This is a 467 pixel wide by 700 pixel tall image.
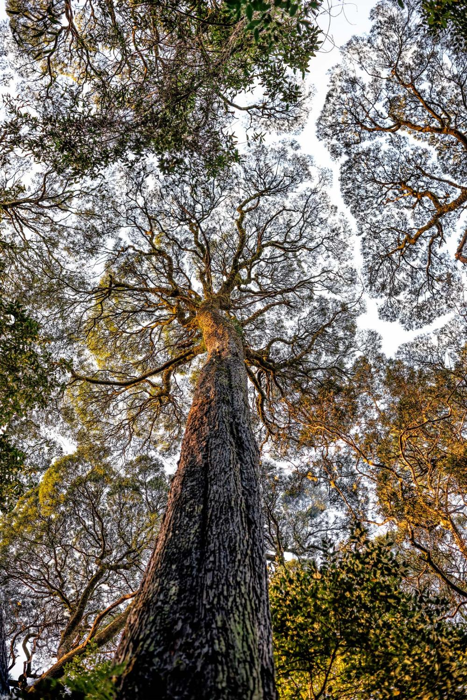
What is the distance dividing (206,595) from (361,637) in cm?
213

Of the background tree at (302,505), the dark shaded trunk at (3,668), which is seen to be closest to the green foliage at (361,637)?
the dark shaded trunk at (3,668)

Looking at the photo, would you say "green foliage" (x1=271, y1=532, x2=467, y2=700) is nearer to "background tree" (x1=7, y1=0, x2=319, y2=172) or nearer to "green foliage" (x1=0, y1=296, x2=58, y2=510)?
"green foliage" (x1=0, y1=296, x2=58, y2=510)

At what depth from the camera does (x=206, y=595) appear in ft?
5.47

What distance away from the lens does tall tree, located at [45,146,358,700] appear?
1451mm

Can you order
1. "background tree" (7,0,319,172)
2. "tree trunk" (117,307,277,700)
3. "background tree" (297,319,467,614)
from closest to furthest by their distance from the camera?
1. "tree trunk" (117,307,277,700)
2. "background tree" (7,0,319,172)
3. "background tree" (297,319,467,614)

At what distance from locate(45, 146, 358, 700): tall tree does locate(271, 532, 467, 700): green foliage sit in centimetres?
141

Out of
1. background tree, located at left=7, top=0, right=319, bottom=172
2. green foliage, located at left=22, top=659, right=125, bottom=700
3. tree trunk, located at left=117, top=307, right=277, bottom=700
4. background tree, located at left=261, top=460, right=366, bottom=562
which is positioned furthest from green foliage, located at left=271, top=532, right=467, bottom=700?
background tree, located at left=261, top=460, right=366, bottom=562

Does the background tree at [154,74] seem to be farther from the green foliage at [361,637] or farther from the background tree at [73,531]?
the background tree at [73,531]

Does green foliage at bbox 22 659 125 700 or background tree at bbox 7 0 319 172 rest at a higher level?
background tree at bbox 7 0 319 172

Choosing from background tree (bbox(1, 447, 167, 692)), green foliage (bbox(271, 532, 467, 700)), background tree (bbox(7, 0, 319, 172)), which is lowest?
green foliage (bbox(271, 532, 467, 700))

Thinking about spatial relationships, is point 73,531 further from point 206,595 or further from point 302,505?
point 206,595

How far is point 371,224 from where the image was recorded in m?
11.0

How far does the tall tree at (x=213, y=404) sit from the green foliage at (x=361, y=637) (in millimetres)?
1406

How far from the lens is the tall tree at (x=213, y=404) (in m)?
1.45
